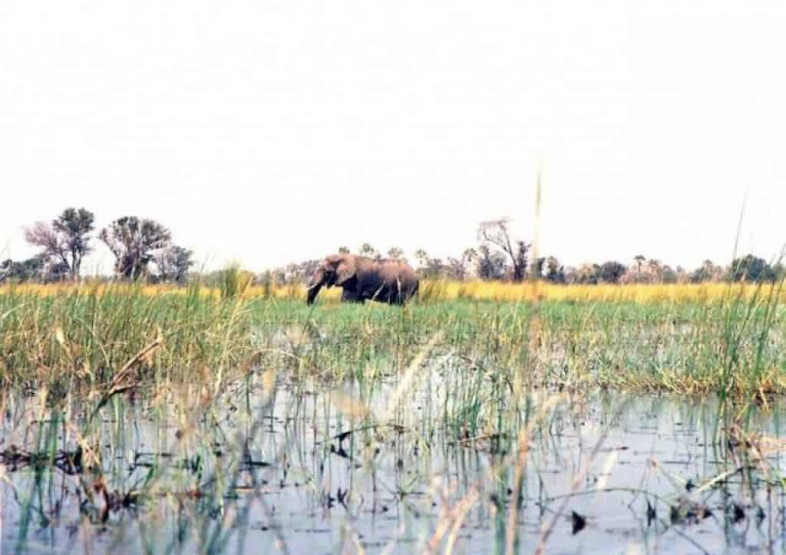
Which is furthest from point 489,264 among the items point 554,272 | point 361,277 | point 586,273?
point 586,273

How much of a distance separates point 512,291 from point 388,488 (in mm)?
20848

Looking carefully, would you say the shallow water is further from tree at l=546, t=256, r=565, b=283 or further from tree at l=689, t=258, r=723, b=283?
tree at l=546, t=256, r=565, b=283

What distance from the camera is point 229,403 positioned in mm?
6219

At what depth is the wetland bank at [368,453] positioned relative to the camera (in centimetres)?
353

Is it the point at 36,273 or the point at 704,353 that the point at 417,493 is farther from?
the point at 36,273

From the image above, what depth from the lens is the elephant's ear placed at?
78.3 ft

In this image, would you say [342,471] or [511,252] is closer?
[342,471]

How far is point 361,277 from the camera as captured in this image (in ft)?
80.2

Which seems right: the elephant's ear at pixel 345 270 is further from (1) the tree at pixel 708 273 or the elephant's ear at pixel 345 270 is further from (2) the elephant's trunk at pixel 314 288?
(1) the tree at pixel 708 273

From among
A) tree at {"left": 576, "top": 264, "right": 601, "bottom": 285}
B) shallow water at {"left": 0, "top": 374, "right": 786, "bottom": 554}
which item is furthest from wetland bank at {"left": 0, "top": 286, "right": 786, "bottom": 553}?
tree at {"left": 576, "top": 264, "right": 601, "bottom": 285}

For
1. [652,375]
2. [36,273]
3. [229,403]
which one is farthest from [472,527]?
Answer: [36,273]

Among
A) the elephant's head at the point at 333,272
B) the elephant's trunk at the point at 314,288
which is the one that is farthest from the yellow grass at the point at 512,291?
the elephant's head at the point at 333,272

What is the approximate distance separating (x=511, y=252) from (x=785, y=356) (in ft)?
114

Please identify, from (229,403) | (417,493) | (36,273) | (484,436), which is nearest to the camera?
(417,493)
